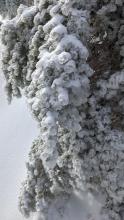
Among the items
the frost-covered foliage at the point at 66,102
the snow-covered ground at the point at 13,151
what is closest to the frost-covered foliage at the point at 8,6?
the snow-covered ground at the point at 13,151

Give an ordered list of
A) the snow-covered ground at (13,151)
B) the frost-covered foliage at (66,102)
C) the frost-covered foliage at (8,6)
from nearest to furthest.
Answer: the frost-covered foliage at (66,102)
the snow-covered ground at (13,151)
the frost-covered foliage at (8,6)

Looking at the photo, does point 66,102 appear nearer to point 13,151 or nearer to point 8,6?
point 13,151

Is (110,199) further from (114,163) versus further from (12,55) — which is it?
(12,55)

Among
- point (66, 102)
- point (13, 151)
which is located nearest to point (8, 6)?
point (13, 151)

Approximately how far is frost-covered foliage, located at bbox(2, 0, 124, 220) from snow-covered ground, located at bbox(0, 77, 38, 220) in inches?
128

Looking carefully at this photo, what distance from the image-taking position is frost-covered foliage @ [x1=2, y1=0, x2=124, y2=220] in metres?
6.79

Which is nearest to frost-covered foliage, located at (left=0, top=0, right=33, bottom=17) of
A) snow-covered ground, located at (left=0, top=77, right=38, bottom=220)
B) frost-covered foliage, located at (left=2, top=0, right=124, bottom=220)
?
snow-covered ground, located at (left=0, top=77, right=38, bottom=220)

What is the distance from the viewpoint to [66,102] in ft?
21.8

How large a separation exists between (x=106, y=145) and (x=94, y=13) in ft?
7.41

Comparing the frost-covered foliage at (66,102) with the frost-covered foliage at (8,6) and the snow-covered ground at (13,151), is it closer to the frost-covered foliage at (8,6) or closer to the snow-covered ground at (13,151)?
the snow-covered ground at (13,151)

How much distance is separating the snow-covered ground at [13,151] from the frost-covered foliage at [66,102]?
3.26m

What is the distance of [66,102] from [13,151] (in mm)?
9191

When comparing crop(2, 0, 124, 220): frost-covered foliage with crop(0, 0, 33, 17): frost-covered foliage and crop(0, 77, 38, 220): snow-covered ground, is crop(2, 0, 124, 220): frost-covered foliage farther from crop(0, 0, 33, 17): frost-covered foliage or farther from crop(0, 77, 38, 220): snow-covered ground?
crop(0, 0, 33, 17): frost-covered foliage

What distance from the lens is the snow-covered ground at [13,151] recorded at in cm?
1324
